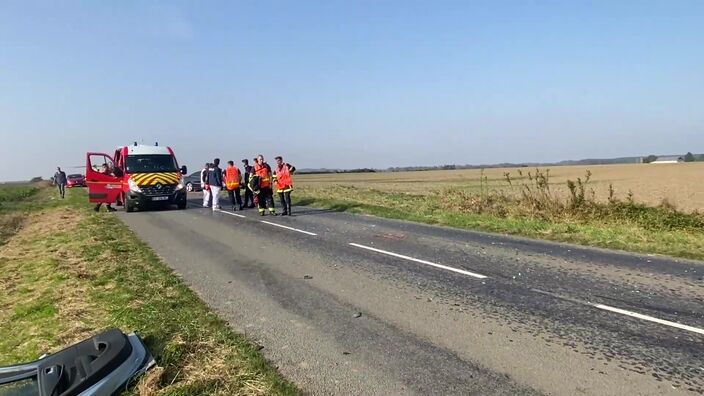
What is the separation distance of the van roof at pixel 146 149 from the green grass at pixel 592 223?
8814mm

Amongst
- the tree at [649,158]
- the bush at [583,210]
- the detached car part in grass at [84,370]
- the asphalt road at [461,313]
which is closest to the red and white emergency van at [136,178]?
the asphalt road at [461,313]

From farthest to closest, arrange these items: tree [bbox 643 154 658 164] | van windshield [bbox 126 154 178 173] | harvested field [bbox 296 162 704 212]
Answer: tree [bbox 643 154 658 164] → harvested field [bbox 296 162 704 212] → van windshield [bbox 126 154 178 173]

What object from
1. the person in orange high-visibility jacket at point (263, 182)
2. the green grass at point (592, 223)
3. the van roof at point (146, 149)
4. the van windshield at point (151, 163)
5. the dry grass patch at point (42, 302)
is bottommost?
the green grass at point (592, 223)

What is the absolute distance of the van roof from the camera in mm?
18609

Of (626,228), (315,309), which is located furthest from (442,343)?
(626,228)

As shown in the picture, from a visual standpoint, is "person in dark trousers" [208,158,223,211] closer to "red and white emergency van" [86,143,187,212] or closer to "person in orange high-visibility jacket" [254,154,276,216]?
"red and white emergency van" [86,143,187,212]

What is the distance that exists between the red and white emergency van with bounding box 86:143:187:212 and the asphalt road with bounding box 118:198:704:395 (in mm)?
9685

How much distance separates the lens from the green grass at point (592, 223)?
30.9 feet

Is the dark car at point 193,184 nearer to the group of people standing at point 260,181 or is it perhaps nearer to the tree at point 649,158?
the group of people standing at point 260,181

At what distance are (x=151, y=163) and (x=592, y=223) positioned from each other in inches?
618

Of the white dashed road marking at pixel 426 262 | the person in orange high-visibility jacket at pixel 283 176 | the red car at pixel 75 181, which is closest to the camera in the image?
the white dashed road marking at pixel 426 262

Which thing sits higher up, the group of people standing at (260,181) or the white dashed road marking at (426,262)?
the group of people standing at (260,181)

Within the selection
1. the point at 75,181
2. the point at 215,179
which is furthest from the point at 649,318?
the point at 75,181

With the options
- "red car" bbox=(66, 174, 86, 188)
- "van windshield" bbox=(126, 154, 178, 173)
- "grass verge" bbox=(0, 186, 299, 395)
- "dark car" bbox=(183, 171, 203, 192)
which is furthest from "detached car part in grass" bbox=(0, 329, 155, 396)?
"red car" bbox=(66, 174, 86, 188)
